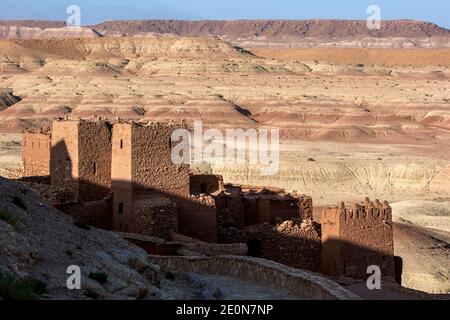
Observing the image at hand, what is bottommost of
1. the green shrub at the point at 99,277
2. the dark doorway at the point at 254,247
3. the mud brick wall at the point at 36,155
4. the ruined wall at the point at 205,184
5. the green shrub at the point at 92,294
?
the dark doorway at the point at 254,247

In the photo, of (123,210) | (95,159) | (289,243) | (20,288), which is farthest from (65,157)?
(20,288)

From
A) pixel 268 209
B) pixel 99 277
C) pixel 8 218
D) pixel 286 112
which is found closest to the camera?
pixel 99 277

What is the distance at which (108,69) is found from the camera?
11812 cm

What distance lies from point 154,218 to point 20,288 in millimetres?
10988

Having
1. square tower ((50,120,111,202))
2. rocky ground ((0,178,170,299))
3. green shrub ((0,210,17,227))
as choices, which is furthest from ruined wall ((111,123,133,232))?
green shrub ((0,210,17,227))

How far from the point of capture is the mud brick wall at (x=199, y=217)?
23.8 meters

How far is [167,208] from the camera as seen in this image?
2302cm

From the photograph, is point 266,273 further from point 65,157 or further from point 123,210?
point 65,157

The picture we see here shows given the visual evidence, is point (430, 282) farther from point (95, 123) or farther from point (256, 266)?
point (256, 266)

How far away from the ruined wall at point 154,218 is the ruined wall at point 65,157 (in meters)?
1.48

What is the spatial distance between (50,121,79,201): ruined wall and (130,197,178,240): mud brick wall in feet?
4.92

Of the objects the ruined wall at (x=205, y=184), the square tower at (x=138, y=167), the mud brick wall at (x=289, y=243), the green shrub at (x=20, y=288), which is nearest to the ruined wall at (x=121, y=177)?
the square tower at (x=138, y=167)

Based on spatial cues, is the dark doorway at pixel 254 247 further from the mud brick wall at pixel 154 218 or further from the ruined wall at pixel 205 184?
the ruined wall at pixel 205 184

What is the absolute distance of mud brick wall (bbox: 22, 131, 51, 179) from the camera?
25281 millimetres
